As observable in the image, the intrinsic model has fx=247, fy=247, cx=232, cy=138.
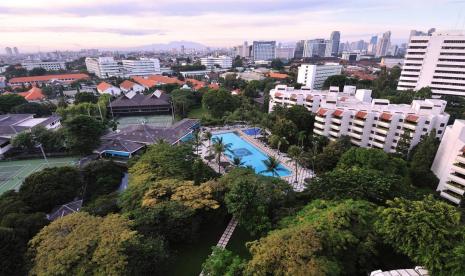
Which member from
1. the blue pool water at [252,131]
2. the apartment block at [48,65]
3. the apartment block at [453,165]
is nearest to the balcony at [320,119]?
the blue pool water at [252,131]

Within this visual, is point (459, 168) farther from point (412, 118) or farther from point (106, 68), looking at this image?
A: point (106, 68)

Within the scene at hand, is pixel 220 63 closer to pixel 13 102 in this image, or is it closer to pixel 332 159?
pixel 13 102

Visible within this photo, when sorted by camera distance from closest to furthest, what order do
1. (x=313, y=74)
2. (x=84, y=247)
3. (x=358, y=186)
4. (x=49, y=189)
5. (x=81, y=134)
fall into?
(x=84, y=247), (x=358, y=186), (x=49, y=189), (x=81, y=134), (x=313, y=74)

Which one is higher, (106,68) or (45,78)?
(106,68)

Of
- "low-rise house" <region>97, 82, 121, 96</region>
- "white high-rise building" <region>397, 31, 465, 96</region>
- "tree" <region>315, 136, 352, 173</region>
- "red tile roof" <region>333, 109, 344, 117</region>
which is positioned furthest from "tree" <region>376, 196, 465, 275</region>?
"low-rise house" <region>97, 82, 121, 96</region>

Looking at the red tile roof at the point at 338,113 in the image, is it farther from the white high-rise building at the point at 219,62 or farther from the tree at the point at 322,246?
the white high-rise building at the point at 219,62

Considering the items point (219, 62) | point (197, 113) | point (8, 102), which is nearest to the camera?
point (8, 102)

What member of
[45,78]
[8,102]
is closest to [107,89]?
[8,102]
